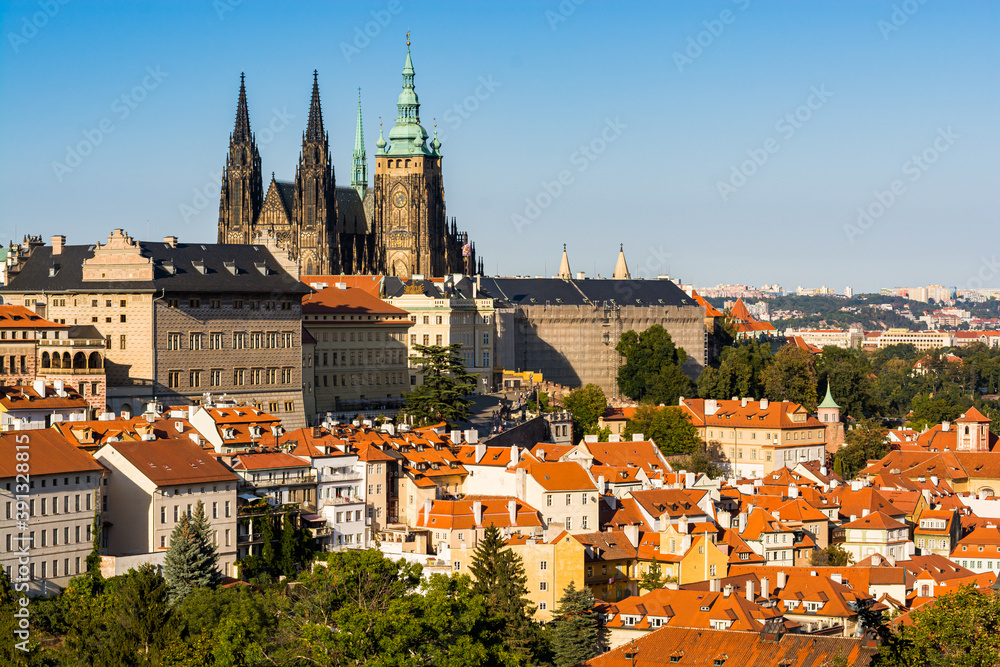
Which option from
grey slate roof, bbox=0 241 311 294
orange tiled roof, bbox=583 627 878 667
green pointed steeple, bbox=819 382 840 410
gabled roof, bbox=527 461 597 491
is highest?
grey slate roof, bbox=0 241 311 294

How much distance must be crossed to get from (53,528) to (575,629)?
16808 millimetres

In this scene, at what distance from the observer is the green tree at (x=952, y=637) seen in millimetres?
54562

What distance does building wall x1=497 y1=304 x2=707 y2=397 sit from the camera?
128m

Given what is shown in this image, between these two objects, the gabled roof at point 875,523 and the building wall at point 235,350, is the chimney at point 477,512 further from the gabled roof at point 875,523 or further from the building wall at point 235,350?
the gabled roof at point 875,523

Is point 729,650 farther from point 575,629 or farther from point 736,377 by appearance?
point 736,377

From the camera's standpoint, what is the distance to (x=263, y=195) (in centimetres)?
14312

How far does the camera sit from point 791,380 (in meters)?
118

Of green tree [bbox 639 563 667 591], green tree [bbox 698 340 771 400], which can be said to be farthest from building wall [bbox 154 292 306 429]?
green tree [bbox 698 340 771 400]

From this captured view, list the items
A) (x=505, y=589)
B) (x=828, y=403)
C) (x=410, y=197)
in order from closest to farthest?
(x=505, y=589) → (x=828, y=403) → (x=410, y=197)

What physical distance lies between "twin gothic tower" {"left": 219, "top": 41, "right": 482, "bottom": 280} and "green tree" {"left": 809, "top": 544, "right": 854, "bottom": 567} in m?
65.5

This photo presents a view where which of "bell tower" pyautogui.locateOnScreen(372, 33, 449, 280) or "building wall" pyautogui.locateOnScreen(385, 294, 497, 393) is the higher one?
"bell tower" pyautogui.locateOnScreen(372, 33, 449, 280)

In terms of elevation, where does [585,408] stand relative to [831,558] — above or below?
above

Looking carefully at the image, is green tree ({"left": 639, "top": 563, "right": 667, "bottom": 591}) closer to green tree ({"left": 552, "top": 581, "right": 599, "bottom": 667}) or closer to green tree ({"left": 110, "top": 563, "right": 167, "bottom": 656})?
green tree ({"left": 552, "top": 581, "right": 599, "bottom": 667})

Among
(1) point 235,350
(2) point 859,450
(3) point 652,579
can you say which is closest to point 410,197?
(2) point 859,450
